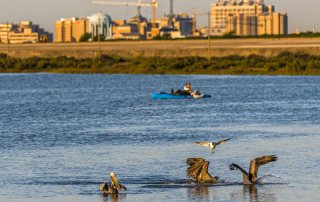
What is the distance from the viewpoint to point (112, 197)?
29.2 meters

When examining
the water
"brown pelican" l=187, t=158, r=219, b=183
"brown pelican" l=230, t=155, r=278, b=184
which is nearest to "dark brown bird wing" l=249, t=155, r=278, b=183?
"brown pelican" l=230, t=155, r=278, b=184

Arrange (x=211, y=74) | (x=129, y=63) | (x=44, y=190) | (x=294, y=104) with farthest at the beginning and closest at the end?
(x=129, y=63) < (x=211, y=74) < (x=294, y=104) < (x=44, y=190)

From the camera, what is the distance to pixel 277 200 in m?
28.7

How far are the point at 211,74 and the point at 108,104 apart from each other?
4780cm

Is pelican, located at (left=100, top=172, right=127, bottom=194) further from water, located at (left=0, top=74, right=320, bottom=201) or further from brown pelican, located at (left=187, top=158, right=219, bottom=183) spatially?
brown pelican, located at (left=187, top=158, right=219, bottom=183)

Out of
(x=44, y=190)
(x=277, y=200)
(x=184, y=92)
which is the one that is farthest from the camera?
(x=184, y=92)

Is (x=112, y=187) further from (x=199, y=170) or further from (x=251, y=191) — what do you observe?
(x=251, y=191)

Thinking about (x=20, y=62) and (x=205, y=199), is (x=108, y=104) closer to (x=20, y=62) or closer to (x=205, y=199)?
(x=205, y=199)

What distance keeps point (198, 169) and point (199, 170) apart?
5.8 inches

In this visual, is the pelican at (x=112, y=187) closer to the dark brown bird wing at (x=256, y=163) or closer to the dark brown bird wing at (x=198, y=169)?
the dark brown bird wing at (x=198, y=169)

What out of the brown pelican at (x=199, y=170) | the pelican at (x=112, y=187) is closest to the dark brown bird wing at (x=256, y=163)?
the brown pelican at (x=199, y=170)

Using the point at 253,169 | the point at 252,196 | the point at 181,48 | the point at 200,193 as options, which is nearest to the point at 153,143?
the point at 253,169

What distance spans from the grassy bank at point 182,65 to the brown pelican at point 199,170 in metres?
75.9

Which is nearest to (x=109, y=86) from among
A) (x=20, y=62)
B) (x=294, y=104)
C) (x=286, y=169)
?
(x=294, y=104)
